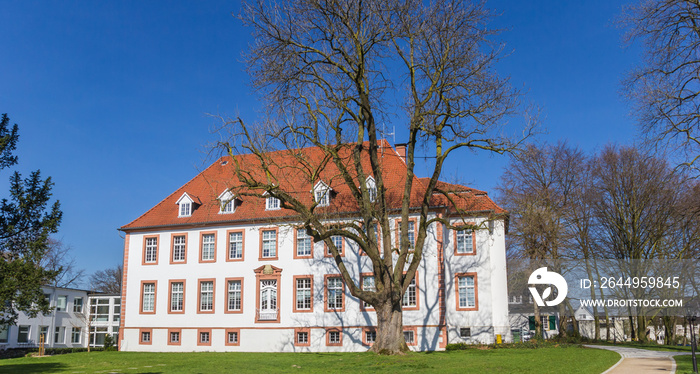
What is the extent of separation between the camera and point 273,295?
31.8 m

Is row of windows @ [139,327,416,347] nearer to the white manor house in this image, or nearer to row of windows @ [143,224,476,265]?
the white manor house

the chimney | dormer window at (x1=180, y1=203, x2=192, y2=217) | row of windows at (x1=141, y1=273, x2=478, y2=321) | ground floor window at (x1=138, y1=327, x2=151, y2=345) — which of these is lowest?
ground floor window at (x1=138, y1=327, x2=151, y2=345)

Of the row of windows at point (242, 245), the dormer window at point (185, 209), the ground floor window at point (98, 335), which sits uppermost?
the dormer window at point (185, 209)

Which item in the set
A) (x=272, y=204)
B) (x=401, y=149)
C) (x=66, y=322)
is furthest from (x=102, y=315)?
(x=401, y=149)

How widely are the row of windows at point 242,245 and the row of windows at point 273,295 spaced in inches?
49.5

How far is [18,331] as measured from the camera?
43.5m

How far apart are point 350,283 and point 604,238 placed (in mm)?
22524

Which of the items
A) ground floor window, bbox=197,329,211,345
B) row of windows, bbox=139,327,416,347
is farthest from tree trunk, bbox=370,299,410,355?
ground floor window, bbox=197,329,211,345

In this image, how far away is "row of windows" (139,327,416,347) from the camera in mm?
29703

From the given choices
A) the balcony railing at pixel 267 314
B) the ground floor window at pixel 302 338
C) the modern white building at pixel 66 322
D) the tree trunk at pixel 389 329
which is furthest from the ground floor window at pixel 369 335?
the modern white building at pixel 66 322

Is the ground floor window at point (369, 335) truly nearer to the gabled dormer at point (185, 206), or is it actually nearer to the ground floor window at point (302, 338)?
the ground floor window at point (302, 338)

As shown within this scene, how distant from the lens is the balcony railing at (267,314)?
3141 centimetres

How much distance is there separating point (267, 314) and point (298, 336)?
2048 mm

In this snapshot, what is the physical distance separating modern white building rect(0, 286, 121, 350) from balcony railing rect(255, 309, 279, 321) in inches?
726
